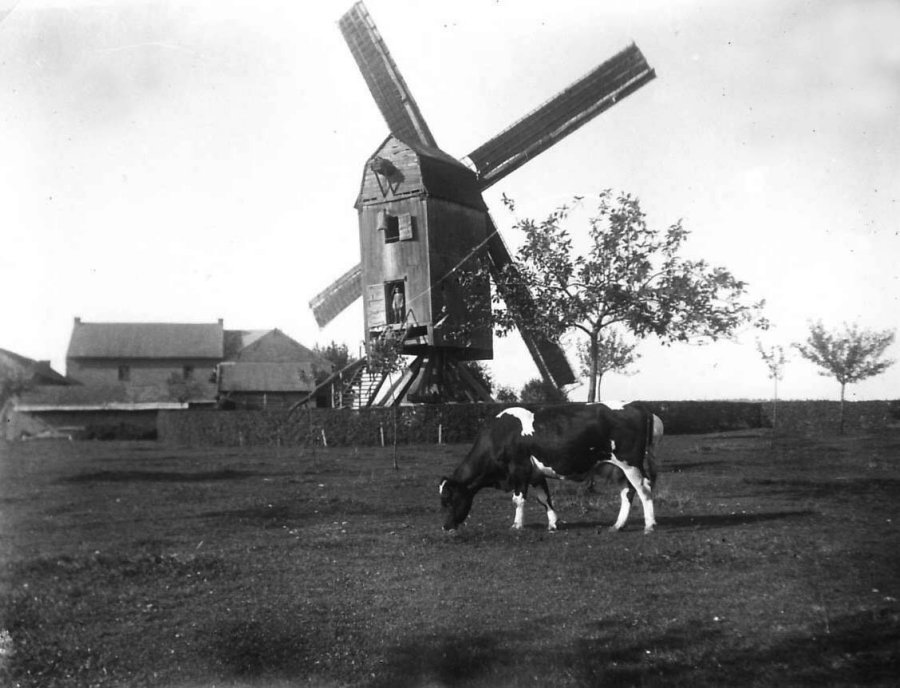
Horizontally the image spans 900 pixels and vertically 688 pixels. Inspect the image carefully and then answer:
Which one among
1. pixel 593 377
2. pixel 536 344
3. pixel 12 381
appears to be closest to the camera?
pixel 12 381

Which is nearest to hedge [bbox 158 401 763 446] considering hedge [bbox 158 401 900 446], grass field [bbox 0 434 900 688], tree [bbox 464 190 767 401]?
hedge [bbox 158 401 900 446]

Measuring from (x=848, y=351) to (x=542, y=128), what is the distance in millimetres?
11523

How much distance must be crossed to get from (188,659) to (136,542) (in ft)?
8.06

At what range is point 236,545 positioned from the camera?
25.7 ft

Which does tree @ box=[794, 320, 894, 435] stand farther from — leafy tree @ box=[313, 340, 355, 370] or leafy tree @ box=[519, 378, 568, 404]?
leafy tree @ box=[313, 340, 355, 370]

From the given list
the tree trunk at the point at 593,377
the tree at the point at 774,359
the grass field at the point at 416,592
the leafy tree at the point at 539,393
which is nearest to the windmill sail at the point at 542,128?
the leafy tree at the point at 539,393

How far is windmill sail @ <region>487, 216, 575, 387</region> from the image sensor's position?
13766mm

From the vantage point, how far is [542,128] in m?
20.6

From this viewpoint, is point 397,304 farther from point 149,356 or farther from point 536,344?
point 149,356

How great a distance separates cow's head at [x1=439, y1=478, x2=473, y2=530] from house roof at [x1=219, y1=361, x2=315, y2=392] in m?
15.3

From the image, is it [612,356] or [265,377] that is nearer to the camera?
[612,356]

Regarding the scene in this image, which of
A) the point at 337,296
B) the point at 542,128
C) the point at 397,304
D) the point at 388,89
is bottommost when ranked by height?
the point at 397,304

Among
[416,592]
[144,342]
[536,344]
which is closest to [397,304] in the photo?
[536,344]

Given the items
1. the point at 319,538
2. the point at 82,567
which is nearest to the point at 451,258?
the point at 319,538
